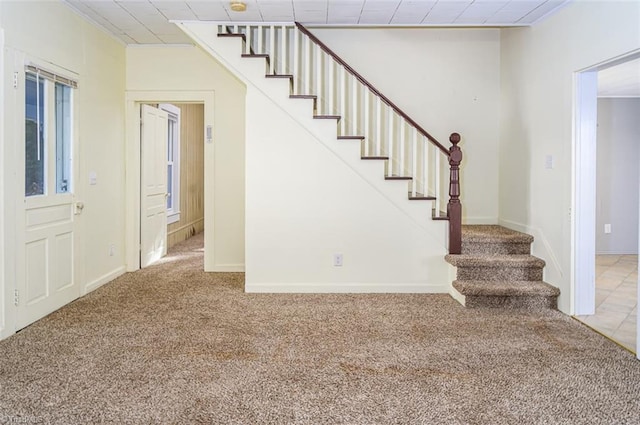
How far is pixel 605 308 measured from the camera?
3961mm

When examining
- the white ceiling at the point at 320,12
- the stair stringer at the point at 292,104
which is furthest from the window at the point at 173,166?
the stair stringer at the point at 292,104

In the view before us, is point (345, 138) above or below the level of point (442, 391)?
above

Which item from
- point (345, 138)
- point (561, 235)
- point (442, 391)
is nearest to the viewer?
point (442, 391)

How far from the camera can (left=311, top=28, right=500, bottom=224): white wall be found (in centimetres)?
514

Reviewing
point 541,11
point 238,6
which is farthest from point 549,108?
point 238,6

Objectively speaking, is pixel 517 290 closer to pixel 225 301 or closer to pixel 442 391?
pixel 442 391

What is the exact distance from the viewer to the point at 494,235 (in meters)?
4.46

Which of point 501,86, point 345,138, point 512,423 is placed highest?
point 501,86

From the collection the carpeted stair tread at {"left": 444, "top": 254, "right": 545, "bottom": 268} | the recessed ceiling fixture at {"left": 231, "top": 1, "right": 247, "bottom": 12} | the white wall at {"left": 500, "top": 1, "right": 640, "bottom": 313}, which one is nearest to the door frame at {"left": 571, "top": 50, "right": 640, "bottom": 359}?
the white wall at {"left": 500, "top": 1, "right": 640, "bottom": 313}

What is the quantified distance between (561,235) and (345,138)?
211 cm

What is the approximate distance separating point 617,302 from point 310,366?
3.13 m

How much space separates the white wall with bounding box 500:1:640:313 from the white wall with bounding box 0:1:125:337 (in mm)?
4254

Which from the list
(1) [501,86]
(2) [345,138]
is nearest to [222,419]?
(2) [345,138]

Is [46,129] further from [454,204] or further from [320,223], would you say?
[454,204]
